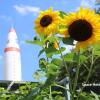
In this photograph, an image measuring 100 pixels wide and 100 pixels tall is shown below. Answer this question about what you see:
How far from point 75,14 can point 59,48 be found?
28cm

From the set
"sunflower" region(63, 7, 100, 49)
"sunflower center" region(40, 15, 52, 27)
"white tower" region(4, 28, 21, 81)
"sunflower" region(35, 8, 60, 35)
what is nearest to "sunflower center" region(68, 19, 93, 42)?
"sunflower" region(63, 7, 100, 49)

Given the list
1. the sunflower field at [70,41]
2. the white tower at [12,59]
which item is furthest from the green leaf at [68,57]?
the white tower at [12,59]

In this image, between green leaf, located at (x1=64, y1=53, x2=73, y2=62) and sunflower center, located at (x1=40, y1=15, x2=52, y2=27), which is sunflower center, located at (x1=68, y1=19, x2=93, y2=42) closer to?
green leaf, located at (x1=64, y1=53, x2=73, y2=62)

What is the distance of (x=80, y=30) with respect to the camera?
215 centimetres

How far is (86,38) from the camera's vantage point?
2.15 metres

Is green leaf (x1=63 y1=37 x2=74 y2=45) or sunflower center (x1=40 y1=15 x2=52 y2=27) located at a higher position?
sunflower center (x1=40 y1=15 x2=52 y2=27)

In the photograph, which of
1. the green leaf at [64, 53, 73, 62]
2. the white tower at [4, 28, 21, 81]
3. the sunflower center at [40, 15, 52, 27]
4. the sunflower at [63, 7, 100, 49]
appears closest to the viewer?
the sunflower at [63, 7, 100, 49]

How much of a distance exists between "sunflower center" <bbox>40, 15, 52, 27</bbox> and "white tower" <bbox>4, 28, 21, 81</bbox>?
32253 mm

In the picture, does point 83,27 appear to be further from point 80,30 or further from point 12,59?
point 12,59

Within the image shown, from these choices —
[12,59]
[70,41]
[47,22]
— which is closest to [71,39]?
A: [70,41]

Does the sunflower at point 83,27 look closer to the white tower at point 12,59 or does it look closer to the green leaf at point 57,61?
the green leaf at point 57,61

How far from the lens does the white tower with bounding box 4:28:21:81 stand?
1397 inches

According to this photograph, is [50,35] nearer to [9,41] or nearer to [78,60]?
[78,60]

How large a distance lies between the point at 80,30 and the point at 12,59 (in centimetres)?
3446
